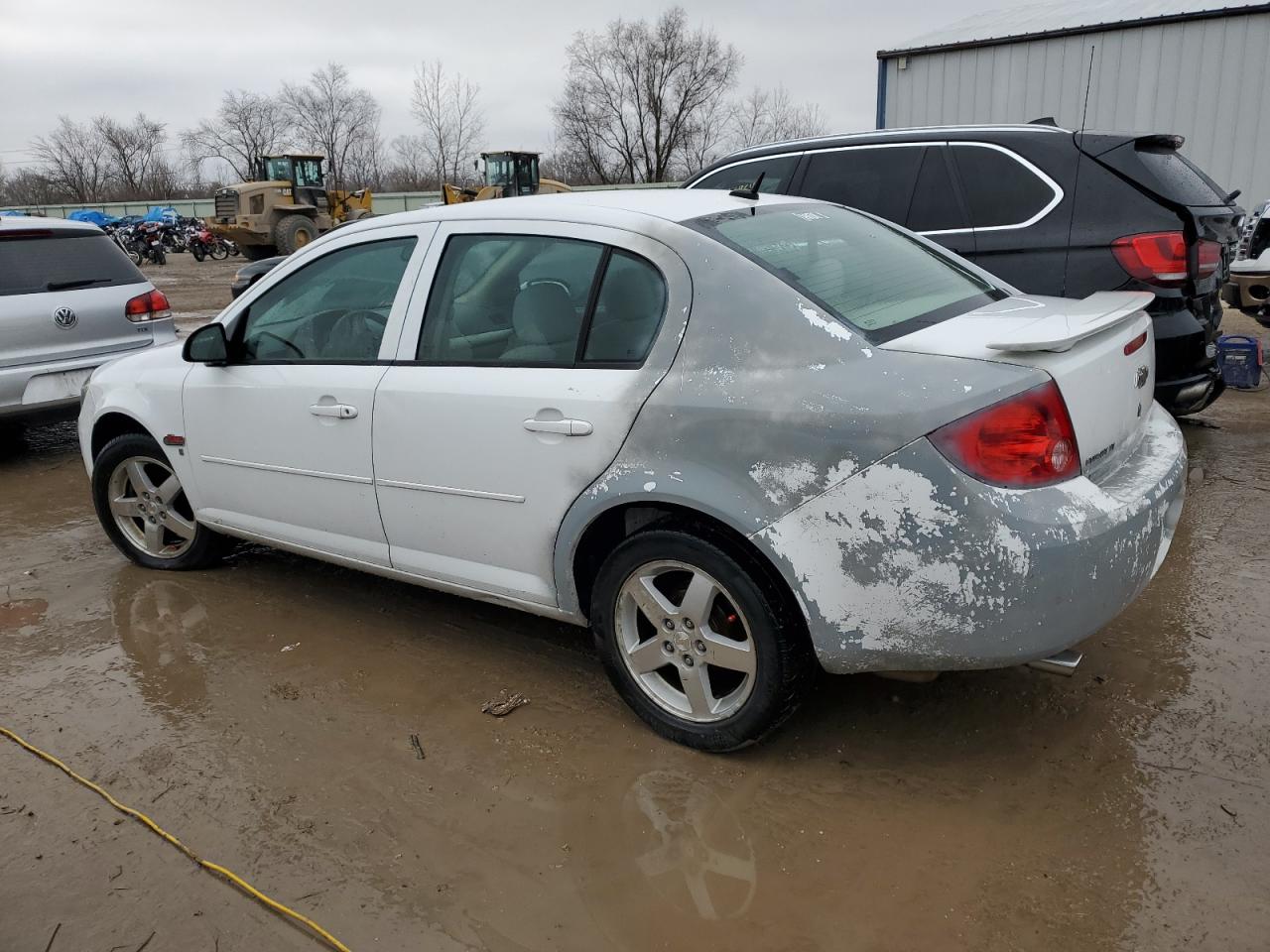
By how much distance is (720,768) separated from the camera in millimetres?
2887

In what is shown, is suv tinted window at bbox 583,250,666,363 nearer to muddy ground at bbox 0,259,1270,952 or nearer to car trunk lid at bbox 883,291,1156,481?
car trunk lid at bbox 883,291,1156,481

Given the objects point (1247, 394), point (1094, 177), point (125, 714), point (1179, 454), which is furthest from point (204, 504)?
point (1247, 394)

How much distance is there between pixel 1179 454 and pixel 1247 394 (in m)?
5.41

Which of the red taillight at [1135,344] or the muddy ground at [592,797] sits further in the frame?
the red taillight at [1135,344]

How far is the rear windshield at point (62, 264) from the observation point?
21.1 ft

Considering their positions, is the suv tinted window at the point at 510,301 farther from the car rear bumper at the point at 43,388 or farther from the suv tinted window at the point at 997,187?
the car rear bumper at the point at 43,388

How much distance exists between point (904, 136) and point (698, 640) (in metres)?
3.93

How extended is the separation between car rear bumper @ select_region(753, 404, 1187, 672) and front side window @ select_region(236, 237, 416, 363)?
1.76 m

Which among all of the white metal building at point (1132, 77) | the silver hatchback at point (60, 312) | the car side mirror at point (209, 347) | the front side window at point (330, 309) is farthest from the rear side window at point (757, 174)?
the white metal building at point (1132, 77)

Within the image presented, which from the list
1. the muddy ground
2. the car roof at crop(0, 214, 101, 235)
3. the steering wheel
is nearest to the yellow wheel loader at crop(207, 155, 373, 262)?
the car roof at crop(0, 214, 101, 235)

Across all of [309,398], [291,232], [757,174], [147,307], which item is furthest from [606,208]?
[291,232]

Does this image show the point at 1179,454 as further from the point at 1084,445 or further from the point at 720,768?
the point at 720,768

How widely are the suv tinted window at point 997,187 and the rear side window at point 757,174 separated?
1.09 m

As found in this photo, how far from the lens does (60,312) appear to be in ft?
21.2
